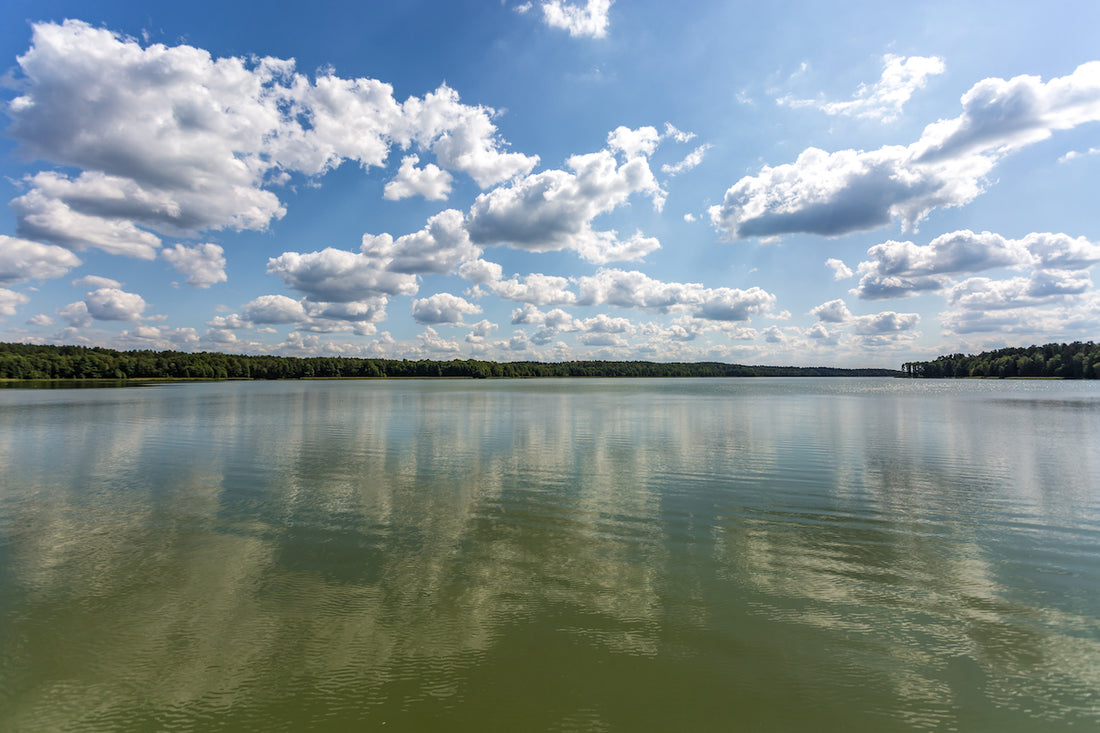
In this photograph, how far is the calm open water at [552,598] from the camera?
628 cm

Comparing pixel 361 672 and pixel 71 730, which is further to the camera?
pixel 361 672

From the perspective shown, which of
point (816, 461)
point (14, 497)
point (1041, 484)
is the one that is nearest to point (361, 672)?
point (14, 497)

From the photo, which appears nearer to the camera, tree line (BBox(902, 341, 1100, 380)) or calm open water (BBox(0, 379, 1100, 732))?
calm open water (BBox(0, 379, 1100, 732))

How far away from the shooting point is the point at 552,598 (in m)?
9.16

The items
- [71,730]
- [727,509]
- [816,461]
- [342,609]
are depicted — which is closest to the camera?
[71,730]

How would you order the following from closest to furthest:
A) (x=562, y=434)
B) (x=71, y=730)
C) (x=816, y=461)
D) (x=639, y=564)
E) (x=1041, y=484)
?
1. (x=71, y=730)
2. (x=639, y=564)
3. (x=1041, y=484)
4. (x=816, y=461)
5. (x=562, y=434)

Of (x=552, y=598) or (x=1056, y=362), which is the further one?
(x=1056, y=362)

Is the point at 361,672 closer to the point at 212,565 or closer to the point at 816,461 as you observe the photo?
the point at 212,565

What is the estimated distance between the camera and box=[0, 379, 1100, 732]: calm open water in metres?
6.28

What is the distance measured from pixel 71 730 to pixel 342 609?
3.43 m

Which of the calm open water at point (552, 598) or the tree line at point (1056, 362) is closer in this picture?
the calm open water at point (552, 598)

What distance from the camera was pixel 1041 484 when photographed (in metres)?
18.2

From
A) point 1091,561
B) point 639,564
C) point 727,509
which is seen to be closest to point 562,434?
point 727,509

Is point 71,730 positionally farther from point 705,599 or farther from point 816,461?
point 816,461
